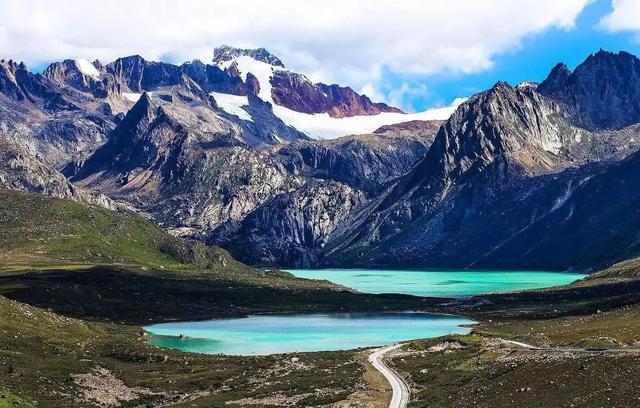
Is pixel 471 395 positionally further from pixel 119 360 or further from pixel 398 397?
pixel 119 360

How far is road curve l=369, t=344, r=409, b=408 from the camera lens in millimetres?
83438

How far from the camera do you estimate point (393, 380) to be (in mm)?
100062

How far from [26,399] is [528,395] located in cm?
4943

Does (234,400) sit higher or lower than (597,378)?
lower

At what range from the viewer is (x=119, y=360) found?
431 ft

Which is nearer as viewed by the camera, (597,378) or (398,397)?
(597,378)

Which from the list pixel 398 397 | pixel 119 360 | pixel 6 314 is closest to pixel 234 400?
pixel 398 397

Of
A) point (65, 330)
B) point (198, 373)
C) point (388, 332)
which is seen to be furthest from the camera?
point (388, 332)

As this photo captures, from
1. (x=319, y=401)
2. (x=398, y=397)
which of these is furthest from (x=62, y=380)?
(x=398, y=397)

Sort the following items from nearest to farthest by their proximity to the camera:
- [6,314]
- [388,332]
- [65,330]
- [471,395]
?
[471,395], [6,314], [65,330], [388,332]

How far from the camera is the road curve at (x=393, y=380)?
274 feet

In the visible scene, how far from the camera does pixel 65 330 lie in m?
156

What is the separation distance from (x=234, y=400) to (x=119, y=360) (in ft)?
147

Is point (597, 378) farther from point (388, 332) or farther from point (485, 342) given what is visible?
point (388, 332)
